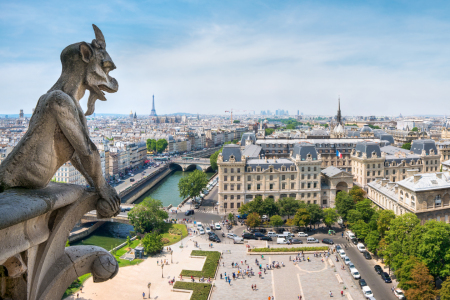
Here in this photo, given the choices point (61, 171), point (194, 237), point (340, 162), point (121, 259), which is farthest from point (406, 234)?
point (61, 171)

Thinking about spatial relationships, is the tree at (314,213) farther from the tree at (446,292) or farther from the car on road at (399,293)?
the tree at (446,292)

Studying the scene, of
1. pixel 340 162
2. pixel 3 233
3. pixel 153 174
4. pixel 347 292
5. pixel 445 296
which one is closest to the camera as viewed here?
pixel 3 233

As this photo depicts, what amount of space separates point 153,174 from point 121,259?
5495 centimetres

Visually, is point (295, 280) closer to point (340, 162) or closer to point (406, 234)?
point (406, 234)

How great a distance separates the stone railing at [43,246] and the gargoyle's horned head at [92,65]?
7.47ft

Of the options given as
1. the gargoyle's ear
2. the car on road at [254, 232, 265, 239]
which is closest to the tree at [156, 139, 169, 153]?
the car on road at [254, 232, 265, 239]

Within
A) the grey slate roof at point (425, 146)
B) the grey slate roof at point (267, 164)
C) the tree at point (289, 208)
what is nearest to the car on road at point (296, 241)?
the tree at point (289, 208)

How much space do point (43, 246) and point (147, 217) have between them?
45.3 m

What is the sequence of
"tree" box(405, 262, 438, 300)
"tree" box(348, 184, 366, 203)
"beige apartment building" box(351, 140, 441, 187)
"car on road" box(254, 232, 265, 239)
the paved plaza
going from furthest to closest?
"beige apartment building" box(351, 140, 441, 187) < "tree" box(348, 184, 366, 203) < "car on road" box(254, 232, 265, 239) < the paved plaza < "tree" box(405, 262, 438, 300)

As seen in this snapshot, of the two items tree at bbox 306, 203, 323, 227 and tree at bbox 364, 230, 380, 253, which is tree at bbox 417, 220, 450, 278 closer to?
tree at bbox 364, 230, 380, 253

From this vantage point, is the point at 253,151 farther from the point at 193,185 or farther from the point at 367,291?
the point at 367,291

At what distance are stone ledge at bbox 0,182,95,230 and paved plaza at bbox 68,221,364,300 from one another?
29042 millimetres

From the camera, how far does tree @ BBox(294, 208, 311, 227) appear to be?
50409 mm

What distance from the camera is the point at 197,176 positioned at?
67.1 metres
